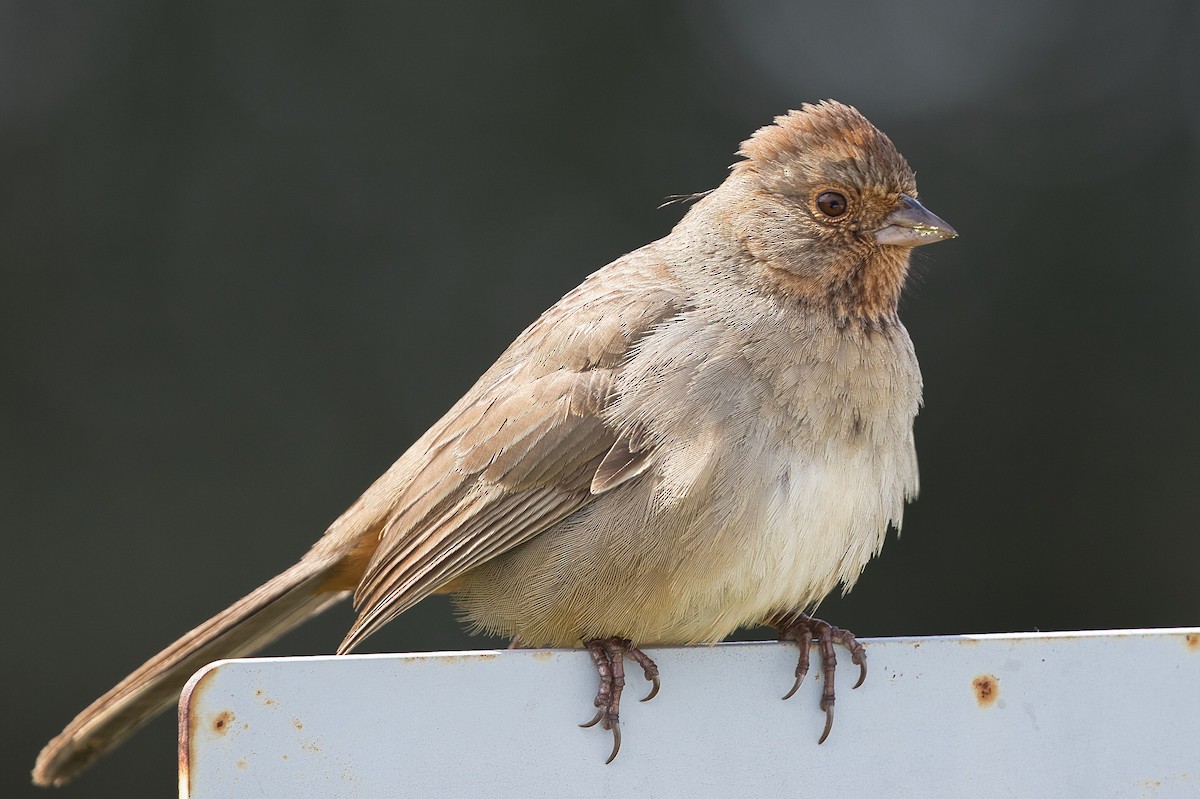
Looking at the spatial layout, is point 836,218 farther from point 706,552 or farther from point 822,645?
point 822,645

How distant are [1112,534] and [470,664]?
4.77m

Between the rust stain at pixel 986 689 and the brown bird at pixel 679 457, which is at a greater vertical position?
the brown bird at pixel 679 457

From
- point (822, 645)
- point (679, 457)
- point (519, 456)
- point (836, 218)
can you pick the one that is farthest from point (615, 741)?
point (836, 218)

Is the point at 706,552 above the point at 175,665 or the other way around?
the other way around

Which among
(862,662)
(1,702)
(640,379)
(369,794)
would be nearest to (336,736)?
(369,794)

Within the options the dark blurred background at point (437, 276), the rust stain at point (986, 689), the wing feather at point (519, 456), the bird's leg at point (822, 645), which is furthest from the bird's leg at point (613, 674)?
the dark blurred background at point (437, 276)

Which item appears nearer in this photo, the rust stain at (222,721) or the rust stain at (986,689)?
the rust stain at (222,721)

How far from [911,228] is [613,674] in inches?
59.2

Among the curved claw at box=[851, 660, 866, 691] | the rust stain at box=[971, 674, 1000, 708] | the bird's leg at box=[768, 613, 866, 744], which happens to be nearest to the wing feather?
the bird's leg at box=[768, 613, 866, 744]

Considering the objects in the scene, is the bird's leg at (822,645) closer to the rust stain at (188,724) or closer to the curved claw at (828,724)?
the curved claw at (828,724)

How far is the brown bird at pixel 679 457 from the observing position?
2.96 meters

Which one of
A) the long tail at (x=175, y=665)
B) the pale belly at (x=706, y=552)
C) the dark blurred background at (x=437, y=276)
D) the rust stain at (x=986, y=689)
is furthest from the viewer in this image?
the dark blurred background at (x=437, y=276)

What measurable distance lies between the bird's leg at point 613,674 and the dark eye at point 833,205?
127 centimetres

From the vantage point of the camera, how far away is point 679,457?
9.77ft
